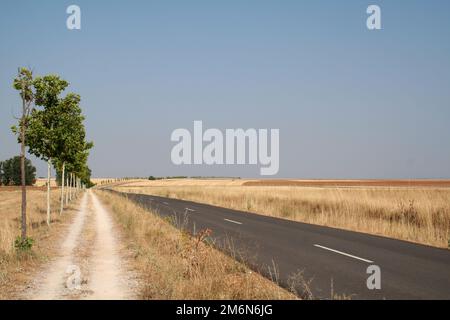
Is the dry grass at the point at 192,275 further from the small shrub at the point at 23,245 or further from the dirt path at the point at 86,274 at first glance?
the small shrub at the point at 23,245

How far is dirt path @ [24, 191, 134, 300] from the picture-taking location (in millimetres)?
6934

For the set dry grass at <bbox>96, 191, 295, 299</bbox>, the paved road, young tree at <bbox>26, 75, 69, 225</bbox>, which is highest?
young tree at <bbox>26, 75, 69, 225</bbox>

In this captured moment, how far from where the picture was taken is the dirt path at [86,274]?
6934 millimetres

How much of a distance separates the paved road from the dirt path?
9.50 ft

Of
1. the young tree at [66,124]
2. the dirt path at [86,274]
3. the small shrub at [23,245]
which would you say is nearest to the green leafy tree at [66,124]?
the young tree at [66,124]

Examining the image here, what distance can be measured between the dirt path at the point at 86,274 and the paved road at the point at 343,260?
9.50 feet

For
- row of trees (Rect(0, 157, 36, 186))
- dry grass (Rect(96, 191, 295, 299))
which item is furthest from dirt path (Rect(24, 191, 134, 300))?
row of trees (Rect(0, 157, 36, 186))

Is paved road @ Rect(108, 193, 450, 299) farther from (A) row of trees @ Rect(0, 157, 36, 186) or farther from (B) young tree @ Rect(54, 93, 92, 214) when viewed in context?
(A) row of trees @ Rect(0, 157, 36, 186)

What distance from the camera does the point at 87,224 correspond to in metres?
18.7

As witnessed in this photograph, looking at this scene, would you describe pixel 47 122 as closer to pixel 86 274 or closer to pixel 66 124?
pixel 66 124

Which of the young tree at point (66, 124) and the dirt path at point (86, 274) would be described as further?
the young tree at point (66, 124)

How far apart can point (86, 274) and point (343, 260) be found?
5822 mm
